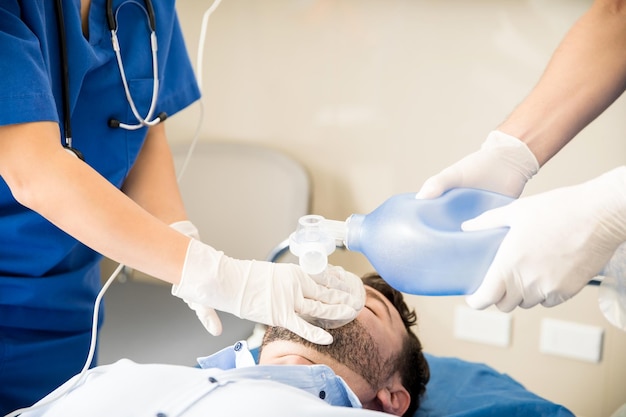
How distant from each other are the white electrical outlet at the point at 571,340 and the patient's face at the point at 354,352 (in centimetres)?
88

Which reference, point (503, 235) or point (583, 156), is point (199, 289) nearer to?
point (503, 235)

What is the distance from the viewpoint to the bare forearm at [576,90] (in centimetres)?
141

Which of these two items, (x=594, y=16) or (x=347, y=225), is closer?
(x=347, y=225)

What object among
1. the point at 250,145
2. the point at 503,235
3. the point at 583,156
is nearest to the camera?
the point at 503,235

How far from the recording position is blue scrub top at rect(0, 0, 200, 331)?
1199 mm

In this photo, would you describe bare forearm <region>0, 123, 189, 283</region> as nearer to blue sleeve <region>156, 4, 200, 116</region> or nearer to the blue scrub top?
the blue scrub top

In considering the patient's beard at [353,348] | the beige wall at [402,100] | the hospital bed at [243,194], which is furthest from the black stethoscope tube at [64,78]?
the beige wall at [402,100]

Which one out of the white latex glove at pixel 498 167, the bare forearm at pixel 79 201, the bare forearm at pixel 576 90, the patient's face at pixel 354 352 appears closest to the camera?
the bare forearm at pixel 79 201

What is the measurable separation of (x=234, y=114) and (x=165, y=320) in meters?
0.75

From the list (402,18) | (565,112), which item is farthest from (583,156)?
(565,112)

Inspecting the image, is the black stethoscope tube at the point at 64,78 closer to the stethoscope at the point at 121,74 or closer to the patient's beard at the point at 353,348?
the stethoscope at the point at 121,74

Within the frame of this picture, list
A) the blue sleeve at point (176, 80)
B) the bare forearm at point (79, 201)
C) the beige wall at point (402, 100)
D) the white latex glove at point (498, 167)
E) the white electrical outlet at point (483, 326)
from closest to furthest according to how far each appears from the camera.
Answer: the bare forearm at point (79, 201), the white latex glove at point (498, 167), the blue sleeve at point (176, 80), the beige wall at point (402, 100), the white electrical outlet at point (483, 326)

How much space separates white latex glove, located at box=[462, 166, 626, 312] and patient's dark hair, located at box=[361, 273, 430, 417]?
0.64 metres

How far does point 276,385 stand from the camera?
1.35 m
